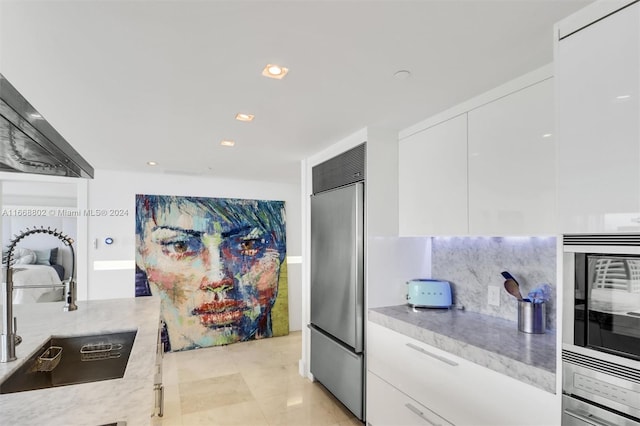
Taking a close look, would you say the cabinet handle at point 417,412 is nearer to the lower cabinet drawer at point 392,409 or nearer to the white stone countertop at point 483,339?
the lower cabinet drawer at point 392,409

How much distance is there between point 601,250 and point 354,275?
1.69 metres

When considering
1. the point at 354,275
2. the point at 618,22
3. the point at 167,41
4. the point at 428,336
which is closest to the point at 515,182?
the point at 618,22

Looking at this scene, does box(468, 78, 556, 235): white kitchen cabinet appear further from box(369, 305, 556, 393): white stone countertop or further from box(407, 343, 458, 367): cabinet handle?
box(407, 343, 458, 367): cabinet handle

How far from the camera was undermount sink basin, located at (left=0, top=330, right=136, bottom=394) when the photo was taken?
1564 mm

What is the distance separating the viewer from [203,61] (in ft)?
5.24

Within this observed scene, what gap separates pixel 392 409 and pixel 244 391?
1.59 m

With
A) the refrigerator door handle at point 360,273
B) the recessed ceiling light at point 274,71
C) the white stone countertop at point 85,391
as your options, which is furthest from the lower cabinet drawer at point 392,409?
the recessed ceiling light at point 274,71

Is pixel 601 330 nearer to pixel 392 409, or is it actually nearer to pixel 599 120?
pixel 599 120

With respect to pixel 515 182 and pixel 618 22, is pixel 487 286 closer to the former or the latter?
pixel 515 182

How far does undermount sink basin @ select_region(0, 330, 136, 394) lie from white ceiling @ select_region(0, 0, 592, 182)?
1354 millimetres

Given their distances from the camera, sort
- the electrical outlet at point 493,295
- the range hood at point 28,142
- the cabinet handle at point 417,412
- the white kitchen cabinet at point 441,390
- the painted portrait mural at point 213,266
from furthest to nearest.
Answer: the painted portrait mural at point 213,266
the electrical outlet at point 493,295
the cabinet handle at point 417,412
the white kitchen cabinet at point 441,390
the range hood at point 28,142

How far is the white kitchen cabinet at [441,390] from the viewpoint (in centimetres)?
148

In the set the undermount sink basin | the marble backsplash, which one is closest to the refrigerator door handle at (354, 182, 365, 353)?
the marble backsplash

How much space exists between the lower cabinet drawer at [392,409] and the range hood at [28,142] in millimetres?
2336
